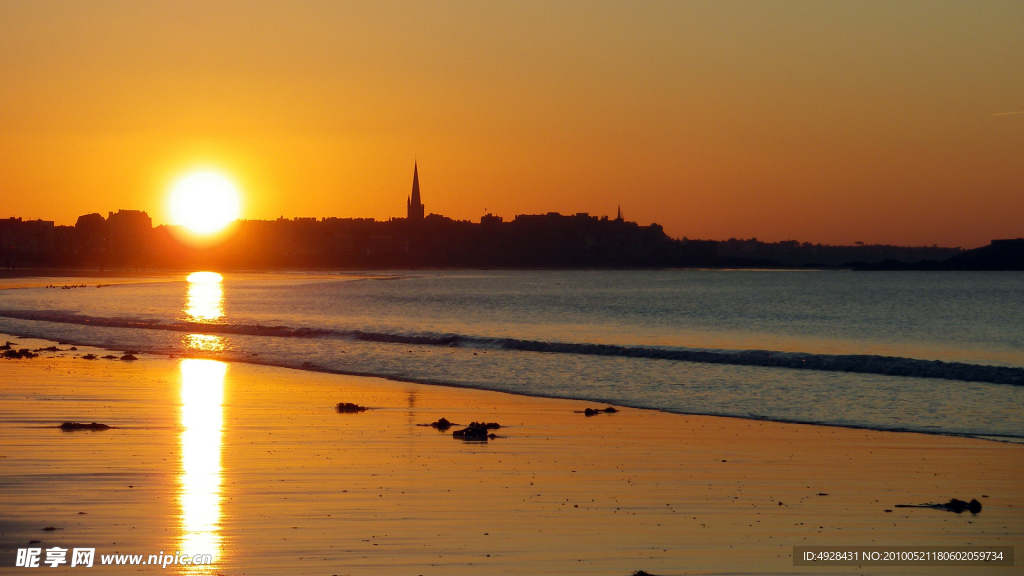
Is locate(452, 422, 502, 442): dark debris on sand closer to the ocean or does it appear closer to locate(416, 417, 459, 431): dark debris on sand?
locate(416, 417, 459, 431): dark debris on sand

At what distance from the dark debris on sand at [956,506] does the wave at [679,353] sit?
15.0 metres

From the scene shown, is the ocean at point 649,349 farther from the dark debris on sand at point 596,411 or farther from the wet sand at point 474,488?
the wet sand at point 474,488

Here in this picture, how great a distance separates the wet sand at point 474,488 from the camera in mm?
7891

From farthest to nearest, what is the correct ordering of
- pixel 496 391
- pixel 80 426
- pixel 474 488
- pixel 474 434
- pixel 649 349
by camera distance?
pixel 649 349 → pixel 496 391 → pixel 474 434 → pixel 80 426 → pixel 474 488

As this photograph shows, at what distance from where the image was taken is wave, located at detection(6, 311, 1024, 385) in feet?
82.2

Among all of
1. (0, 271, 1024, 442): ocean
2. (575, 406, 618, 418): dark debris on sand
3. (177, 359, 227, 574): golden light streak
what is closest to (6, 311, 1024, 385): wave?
(0, 271, 1024, 442): ocean

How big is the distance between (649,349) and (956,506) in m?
23.5

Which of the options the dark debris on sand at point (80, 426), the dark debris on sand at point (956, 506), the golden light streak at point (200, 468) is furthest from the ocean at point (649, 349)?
the dark debris on sand at point (80, 426)

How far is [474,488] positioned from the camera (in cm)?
1034

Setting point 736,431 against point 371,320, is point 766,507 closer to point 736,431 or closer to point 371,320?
point 736,431

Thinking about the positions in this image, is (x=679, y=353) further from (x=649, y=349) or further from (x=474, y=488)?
(x=474, y=488)

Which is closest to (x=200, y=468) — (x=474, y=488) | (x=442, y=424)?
(x=474, y=488)

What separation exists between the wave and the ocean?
78 millimetres

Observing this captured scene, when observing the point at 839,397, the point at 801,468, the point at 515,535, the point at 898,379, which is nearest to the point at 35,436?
the point at 515,535
